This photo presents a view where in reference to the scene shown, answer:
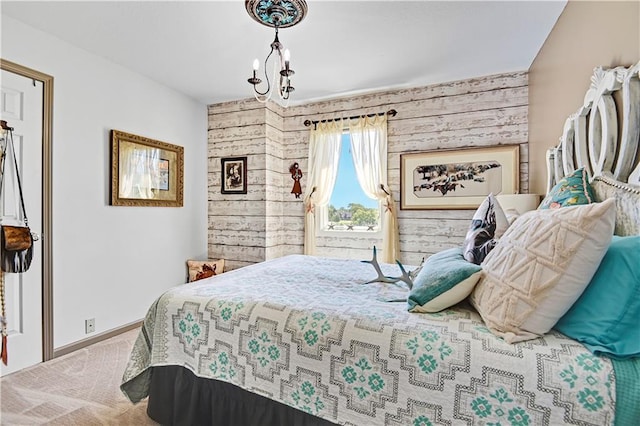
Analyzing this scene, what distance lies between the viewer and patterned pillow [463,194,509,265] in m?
1.52

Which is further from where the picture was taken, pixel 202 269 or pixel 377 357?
pixel 202 269

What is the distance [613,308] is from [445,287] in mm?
513

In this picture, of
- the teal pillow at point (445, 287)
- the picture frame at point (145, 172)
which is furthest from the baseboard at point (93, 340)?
the teal pillow at point (445, 287)

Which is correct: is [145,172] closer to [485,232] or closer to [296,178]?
[296,178]

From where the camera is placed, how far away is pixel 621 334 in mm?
977

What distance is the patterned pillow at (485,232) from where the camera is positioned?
4.99 feet

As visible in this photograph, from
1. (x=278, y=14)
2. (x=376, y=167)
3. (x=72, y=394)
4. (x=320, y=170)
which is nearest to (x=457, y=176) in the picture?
(x=376, y=167)

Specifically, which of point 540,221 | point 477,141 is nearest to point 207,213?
point 477,141

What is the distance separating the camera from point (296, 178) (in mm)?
4059

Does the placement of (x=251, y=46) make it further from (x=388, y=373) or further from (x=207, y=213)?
(x=388, y=373)

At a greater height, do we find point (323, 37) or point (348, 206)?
point (323, 37)

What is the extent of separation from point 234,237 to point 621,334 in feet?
12.0

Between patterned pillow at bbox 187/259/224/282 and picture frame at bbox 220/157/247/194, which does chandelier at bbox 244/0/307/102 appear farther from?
patterned pillow at bbox 187/259/224/282

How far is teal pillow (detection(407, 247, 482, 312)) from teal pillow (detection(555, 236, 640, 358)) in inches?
13.1
